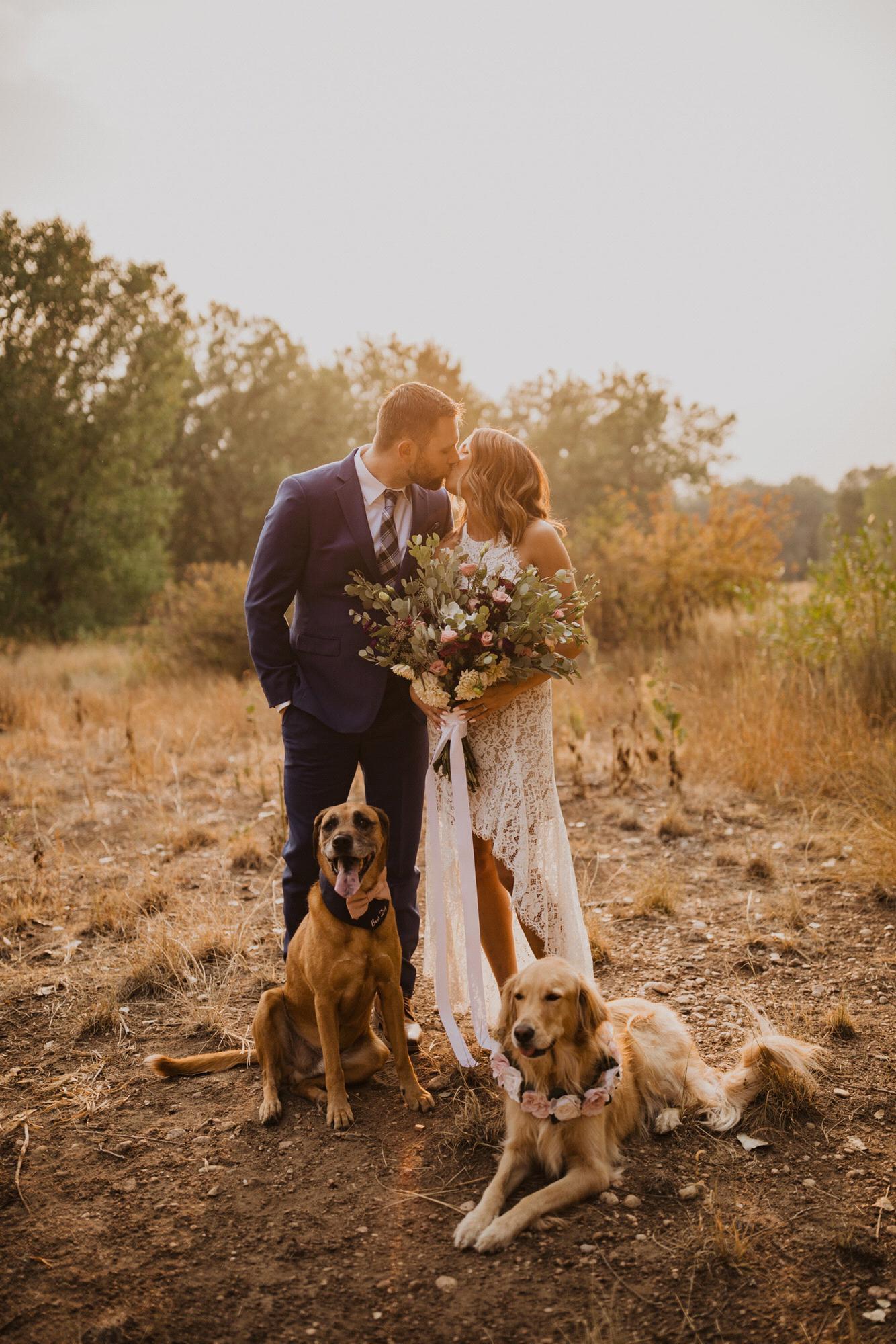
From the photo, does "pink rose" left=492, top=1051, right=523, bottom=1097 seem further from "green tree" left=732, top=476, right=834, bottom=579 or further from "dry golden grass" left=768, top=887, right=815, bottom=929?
"green tree" left=732, top=476, right=834, bottom=579

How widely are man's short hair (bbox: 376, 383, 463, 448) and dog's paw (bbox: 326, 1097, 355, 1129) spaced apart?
2.42 metres

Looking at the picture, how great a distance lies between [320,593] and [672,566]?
353 inches

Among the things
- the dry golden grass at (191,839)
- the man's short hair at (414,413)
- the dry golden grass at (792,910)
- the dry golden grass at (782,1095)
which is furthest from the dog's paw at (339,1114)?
the dry golden grass at (191,839)

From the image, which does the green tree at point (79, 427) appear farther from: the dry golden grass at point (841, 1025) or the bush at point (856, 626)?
the dry golden grass at point (841, 1025)

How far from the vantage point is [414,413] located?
341 centimetres

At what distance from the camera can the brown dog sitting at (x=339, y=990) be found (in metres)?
3.16

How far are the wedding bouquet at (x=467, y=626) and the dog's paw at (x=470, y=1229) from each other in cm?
157

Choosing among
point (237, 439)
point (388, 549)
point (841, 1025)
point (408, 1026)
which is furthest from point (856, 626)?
point (237, 439)

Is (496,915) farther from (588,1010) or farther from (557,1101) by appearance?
(557,1101)

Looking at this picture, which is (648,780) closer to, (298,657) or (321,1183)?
(298,657)

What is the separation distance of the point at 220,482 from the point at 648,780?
2006 cm

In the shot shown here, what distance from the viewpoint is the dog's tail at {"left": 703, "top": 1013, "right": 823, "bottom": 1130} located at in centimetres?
308

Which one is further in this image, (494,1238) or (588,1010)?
(588,1010)

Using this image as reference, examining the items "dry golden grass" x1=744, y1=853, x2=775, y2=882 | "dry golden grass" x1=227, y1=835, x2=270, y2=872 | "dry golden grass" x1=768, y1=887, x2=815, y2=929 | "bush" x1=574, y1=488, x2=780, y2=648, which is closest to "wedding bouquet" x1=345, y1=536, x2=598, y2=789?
"dry golden grass" x1=768, y1=887, x2=815, y2=929
